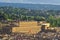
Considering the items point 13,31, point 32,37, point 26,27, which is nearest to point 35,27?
point 26,27

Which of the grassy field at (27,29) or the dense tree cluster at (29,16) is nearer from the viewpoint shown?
the grassy field at (27,29)

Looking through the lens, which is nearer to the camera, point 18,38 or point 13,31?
point 18,38

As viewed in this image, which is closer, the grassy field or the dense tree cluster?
the grassy field

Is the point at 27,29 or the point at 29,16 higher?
the point at 27,29

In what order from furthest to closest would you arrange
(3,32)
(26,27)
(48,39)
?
(26,27) → (3,32) → (48,39)

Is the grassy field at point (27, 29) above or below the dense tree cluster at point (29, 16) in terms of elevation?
above

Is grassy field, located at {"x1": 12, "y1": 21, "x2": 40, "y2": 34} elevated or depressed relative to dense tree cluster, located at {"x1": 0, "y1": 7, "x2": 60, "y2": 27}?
elevated

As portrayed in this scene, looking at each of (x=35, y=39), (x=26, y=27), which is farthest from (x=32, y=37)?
(x=26, y=27)

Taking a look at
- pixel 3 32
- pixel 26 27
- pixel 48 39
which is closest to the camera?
pixel 48 39

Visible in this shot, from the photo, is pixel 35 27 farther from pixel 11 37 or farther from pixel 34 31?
pixel 11 37

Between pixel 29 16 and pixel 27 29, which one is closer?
pixel 27 29
